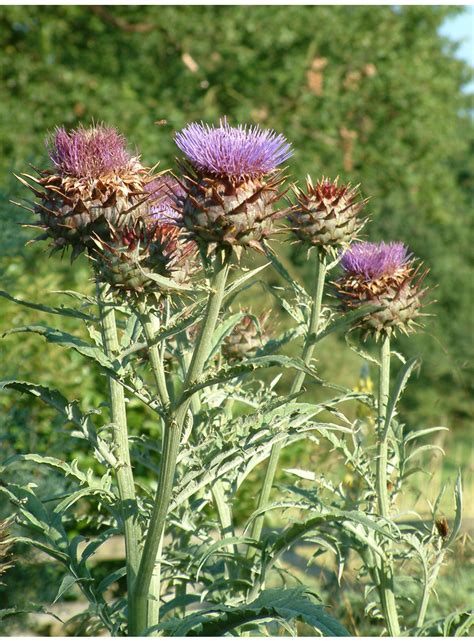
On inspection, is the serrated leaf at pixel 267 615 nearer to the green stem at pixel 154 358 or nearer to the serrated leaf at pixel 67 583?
the serrated leaf at pixel 67 583

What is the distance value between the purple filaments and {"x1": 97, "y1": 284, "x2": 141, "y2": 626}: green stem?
70 centimetres

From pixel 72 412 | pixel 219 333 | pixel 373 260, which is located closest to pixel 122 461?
pixel 72 412

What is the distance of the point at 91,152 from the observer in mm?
2002

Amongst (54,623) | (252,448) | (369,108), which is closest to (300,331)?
(252,448)

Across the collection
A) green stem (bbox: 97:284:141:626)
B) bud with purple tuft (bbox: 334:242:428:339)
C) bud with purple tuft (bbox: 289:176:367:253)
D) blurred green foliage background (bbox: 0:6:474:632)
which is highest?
blurred green foliage background (bbox: 0:6:474:632)

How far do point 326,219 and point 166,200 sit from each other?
1.29ft

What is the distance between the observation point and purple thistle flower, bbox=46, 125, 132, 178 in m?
2.00

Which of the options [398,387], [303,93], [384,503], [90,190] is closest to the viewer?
[90,190]

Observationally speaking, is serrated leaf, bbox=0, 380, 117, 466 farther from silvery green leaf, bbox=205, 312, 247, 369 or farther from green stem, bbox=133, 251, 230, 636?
silvery green leaf, bbox=205, 312, 247, 369

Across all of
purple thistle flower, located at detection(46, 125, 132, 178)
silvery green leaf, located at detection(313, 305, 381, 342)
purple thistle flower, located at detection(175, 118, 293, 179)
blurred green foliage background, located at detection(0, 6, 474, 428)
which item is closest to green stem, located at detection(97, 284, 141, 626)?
purple thistle flower, located at detection(46, 125, 132, 178)

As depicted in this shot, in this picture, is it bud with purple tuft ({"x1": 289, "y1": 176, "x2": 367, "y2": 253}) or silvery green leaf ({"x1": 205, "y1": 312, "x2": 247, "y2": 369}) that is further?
bud with purple tuft ({"x1": 289, "y1": 176, "x2": 367, "y2": 253})

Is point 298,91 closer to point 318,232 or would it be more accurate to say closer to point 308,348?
point 318,232

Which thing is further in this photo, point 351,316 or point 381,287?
point 381,287

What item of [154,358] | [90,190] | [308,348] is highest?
[90,190]
